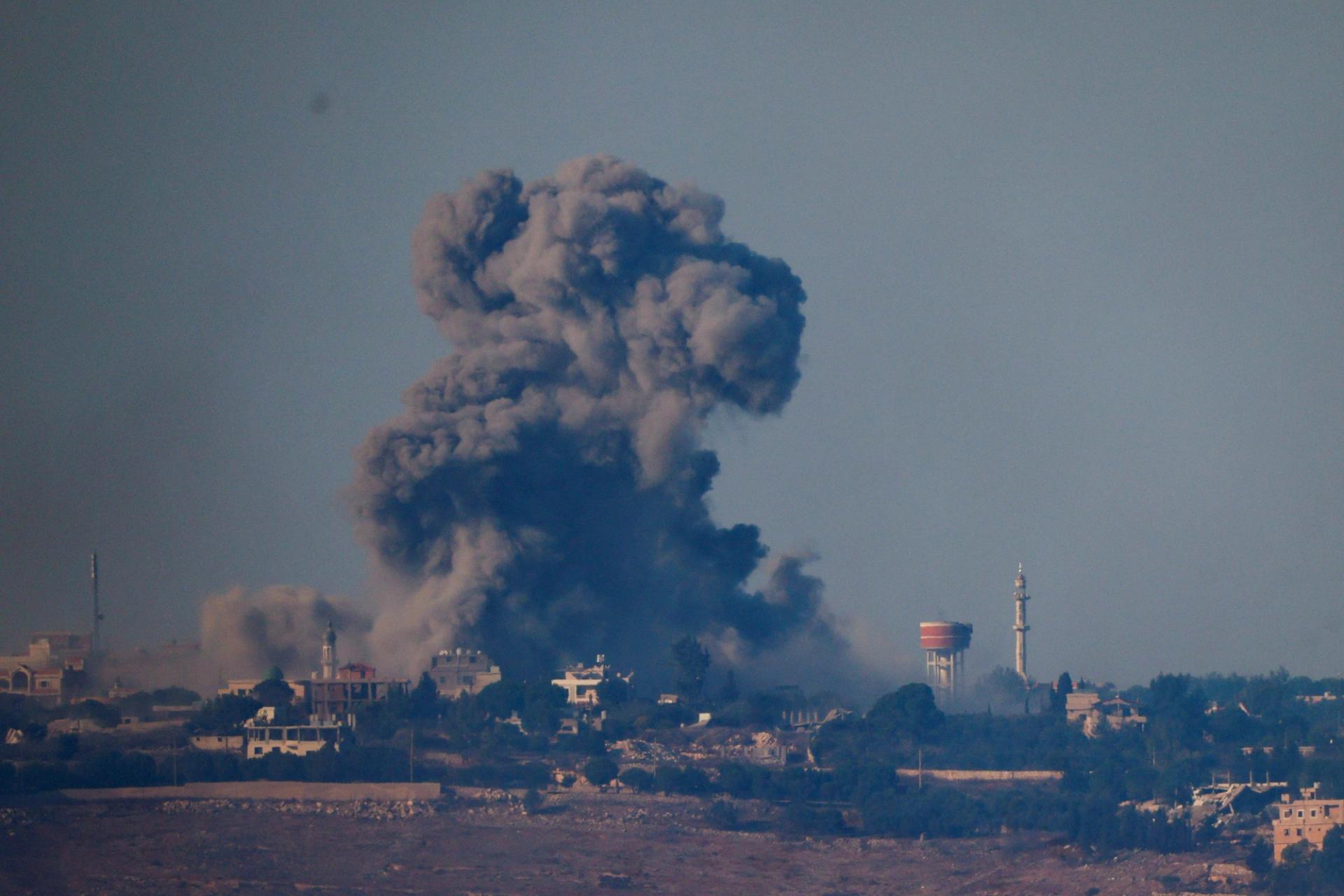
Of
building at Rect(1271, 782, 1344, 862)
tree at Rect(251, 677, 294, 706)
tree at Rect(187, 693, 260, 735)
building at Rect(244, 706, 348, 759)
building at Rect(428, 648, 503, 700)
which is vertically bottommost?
building at Rect(1271, 782, 1344, 862)

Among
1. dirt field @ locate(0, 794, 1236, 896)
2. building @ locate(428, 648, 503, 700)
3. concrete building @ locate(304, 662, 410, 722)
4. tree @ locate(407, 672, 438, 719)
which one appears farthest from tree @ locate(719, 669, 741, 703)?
dirt field @ locate(0, 794, 1236, 896)

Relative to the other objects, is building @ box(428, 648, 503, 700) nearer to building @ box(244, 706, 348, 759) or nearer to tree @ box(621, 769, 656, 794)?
building @ box(244, 706, 348, 759)

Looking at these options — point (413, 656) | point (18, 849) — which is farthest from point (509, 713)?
point (18, 849)

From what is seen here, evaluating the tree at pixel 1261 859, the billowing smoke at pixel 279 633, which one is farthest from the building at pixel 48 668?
the tree at pixel 1261 859

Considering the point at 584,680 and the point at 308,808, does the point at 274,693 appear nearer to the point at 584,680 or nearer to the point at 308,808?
the point at 584,680

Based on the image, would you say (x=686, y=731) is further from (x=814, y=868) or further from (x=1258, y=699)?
(x=1258, y=699)

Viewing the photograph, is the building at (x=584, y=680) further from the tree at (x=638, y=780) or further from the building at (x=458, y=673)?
the tree at (x=638, y=780)

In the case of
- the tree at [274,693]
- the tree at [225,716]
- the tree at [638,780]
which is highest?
the tree at [274,693]
